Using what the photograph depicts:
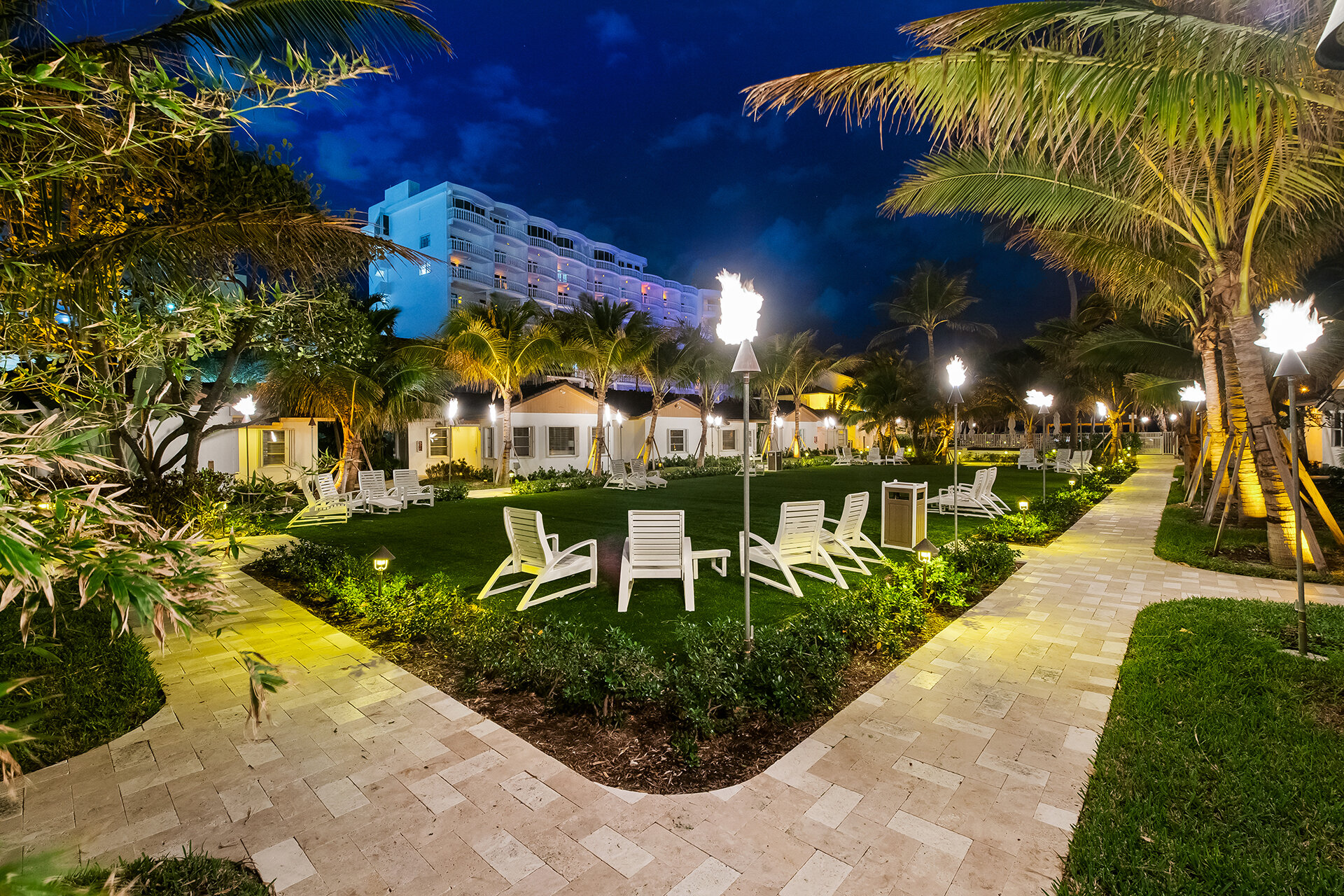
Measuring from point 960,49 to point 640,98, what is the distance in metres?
115

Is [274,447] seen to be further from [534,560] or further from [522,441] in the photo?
[534,560]

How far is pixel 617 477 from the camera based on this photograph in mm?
20656

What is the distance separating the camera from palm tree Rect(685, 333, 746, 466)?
1058 inches

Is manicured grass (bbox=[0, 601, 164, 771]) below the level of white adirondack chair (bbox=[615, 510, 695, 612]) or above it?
below

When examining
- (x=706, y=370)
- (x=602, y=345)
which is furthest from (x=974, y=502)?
(x=706, y=370)

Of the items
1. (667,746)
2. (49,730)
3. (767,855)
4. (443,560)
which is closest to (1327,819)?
(767,855)

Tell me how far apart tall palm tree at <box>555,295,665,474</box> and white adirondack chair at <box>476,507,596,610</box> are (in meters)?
15.3

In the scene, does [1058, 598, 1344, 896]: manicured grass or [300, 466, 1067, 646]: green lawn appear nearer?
[1058, 598, 1344, 896]: manicured grass

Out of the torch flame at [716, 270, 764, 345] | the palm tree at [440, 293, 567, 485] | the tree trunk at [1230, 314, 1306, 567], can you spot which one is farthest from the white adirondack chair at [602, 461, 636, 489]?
the torch flame at [716, 270, 764, 345]

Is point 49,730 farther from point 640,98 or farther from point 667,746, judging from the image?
point 640,98

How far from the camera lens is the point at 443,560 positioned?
29.5ft

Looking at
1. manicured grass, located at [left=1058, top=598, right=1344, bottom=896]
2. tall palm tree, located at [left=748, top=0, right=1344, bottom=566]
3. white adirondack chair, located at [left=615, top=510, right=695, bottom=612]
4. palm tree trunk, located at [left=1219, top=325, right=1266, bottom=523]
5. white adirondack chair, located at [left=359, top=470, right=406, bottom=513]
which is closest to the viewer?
manicured grass, located at [left=1058, top=598, right=1344, bottom=896]

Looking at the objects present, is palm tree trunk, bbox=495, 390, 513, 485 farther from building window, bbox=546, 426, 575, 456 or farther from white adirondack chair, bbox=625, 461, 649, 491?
white adirondack chair, bbox=625, 461, 649, 491

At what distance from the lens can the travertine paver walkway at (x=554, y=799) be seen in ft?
8.52
